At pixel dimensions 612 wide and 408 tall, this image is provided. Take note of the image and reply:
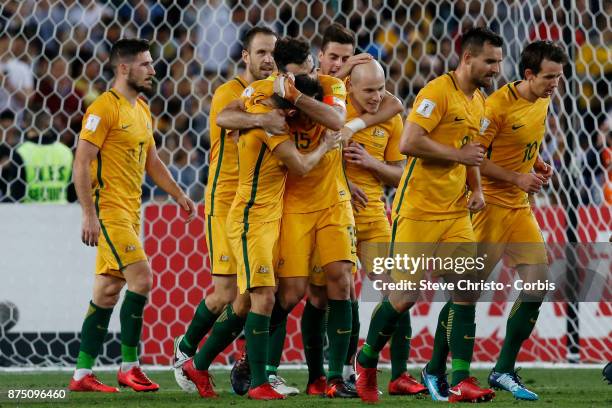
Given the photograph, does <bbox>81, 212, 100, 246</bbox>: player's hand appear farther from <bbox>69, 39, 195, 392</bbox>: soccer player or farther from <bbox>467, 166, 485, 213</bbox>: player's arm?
<bbox>467, 166, 485, 213</bbox>: player's arm

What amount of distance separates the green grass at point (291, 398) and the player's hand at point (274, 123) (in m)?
1.33

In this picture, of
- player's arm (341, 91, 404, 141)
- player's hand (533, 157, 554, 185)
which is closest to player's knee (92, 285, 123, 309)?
player's arm (341, 91, 404, 141)

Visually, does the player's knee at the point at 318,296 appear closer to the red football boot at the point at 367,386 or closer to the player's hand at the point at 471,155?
the red football boot at the point at 367,386

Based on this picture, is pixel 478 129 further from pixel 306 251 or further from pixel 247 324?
pixel 247 324

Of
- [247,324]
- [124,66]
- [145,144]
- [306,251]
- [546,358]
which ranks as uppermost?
[124,66]

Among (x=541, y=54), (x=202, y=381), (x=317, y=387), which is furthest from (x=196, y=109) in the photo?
(x=541, y=54)

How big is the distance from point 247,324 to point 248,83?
4.91 feet

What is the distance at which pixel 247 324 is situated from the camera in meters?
5.91

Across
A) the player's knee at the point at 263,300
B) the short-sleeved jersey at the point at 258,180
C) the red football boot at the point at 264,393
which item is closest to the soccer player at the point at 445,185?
the red football boot at the point at 264,393

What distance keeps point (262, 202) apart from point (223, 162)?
0.80 metres

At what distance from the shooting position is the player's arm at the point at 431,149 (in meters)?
5.74

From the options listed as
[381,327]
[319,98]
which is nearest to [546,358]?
[381,327]

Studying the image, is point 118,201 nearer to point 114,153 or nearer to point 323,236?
point 114,153

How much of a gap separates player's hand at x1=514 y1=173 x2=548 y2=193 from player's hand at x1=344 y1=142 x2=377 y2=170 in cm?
88
